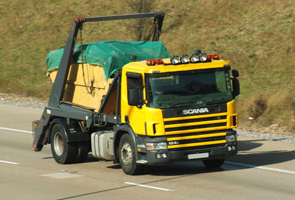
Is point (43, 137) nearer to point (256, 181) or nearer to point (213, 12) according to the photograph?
point (256, 181)

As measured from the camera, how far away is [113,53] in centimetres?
1289

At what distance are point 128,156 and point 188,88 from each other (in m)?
1.97

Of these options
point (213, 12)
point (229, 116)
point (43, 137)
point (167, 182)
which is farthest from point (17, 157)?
point (213, 12)

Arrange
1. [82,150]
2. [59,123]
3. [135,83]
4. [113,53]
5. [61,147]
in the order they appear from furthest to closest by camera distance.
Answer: [61,147] < [59,123] < [82,150] < [113,53] < [135,83]

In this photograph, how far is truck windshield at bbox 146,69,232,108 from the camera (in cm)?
1117

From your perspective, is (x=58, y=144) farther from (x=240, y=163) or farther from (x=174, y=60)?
(x=240, y=163)

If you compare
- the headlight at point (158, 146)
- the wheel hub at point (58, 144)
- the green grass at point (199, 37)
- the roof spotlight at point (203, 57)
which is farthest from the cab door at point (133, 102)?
the green grass at point (199, 37)

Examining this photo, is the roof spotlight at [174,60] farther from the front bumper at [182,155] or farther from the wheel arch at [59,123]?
the wheel arch at [59,123]

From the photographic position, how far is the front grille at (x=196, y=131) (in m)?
11.2

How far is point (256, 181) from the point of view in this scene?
37.1ft

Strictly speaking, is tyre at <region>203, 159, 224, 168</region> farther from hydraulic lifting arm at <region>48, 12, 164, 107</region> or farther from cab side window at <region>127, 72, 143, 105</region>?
hydraulic lifting arm at <region>48, 12, 164, 107</region>

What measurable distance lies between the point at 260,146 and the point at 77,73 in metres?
5.84

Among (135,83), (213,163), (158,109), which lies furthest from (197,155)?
(135,83)

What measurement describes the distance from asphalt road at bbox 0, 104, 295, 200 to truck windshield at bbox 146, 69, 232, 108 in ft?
5.38
